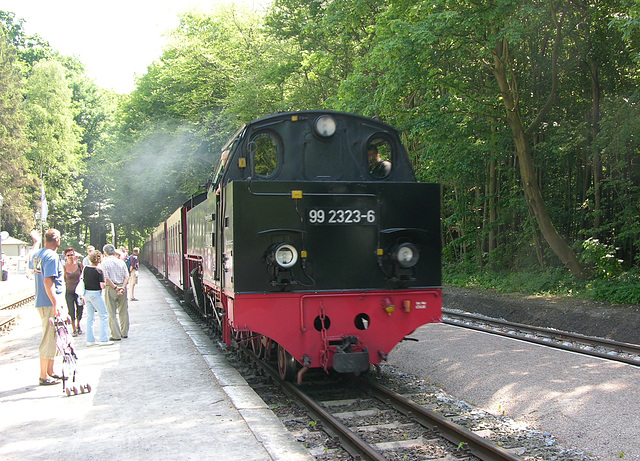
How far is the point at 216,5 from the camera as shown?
3688cm

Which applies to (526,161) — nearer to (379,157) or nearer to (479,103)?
(479,103)

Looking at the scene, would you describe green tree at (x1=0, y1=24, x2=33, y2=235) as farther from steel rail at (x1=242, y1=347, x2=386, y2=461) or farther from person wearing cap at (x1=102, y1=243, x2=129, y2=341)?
steel rail at (x1=242, y1=347, x2=386, y2=461)

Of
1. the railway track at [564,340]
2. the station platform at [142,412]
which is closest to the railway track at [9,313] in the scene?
the station platform at [142,412]

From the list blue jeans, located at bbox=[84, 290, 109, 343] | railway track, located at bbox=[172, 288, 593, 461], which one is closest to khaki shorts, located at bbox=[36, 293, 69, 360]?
railway track, located at bbox=[172, 288, 593, 461]

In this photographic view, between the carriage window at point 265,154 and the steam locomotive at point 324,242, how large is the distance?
0.04 ft

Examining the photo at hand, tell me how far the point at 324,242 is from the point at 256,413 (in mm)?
1919

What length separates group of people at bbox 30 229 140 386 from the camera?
6868mm

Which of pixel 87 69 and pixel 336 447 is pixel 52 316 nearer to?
pixel 336 447

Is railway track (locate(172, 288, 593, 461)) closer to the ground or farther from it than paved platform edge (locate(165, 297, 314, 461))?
closer to the ground

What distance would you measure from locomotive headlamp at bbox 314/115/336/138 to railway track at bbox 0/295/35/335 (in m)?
9.23

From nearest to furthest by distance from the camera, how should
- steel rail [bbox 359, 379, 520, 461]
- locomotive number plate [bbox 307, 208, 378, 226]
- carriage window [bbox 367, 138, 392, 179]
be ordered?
steel rail [bbox 359, 379, 520, 461] → locomotive number plate [bbox 307, 208, 378, 226] → carriage window [bbox 367, 138, 392, 179]

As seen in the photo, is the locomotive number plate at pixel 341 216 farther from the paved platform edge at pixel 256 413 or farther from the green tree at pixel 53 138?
the green tree at pixel 53 138

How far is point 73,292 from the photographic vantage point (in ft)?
37.8

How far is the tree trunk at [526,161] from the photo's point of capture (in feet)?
50.5
